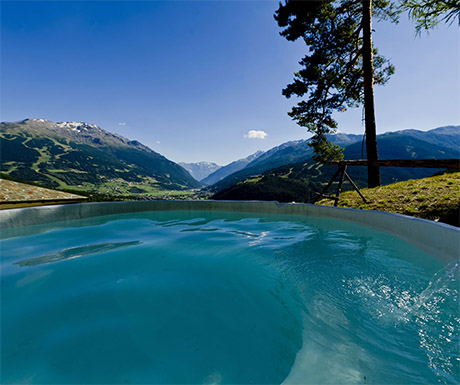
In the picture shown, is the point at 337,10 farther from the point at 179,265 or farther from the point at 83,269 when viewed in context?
the point at 83,269

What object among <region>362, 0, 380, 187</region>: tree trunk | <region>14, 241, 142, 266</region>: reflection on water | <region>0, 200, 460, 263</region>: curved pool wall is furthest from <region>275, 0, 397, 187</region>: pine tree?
<region>14, 241, 142, 266</region>: reflection on water

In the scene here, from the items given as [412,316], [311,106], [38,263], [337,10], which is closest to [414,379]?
[412,316]

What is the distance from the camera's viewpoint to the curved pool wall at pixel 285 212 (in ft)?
13.6

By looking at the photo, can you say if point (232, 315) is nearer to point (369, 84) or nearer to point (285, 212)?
point (285, 212)

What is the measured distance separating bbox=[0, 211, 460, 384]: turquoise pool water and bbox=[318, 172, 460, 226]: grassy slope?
2.37 metres

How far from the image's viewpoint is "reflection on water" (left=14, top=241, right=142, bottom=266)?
183 inches

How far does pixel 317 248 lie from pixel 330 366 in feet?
11.7

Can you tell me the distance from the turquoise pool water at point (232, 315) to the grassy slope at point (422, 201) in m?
2.37

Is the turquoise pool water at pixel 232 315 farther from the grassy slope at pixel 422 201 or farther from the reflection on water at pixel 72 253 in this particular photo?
the grassy slope at pixel 422 201

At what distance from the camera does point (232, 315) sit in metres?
2.72

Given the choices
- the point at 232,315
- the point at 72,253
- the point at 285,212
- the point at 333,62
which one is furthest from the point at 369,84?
the point at 72,253

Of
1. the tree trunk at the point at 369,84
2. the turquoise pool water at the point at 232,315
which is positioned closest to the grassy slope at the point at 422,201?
the tree trunk at the point at 369,84

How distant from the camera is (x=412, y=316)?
2537 millimetres

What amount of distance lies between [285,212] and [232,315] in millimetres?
6825
